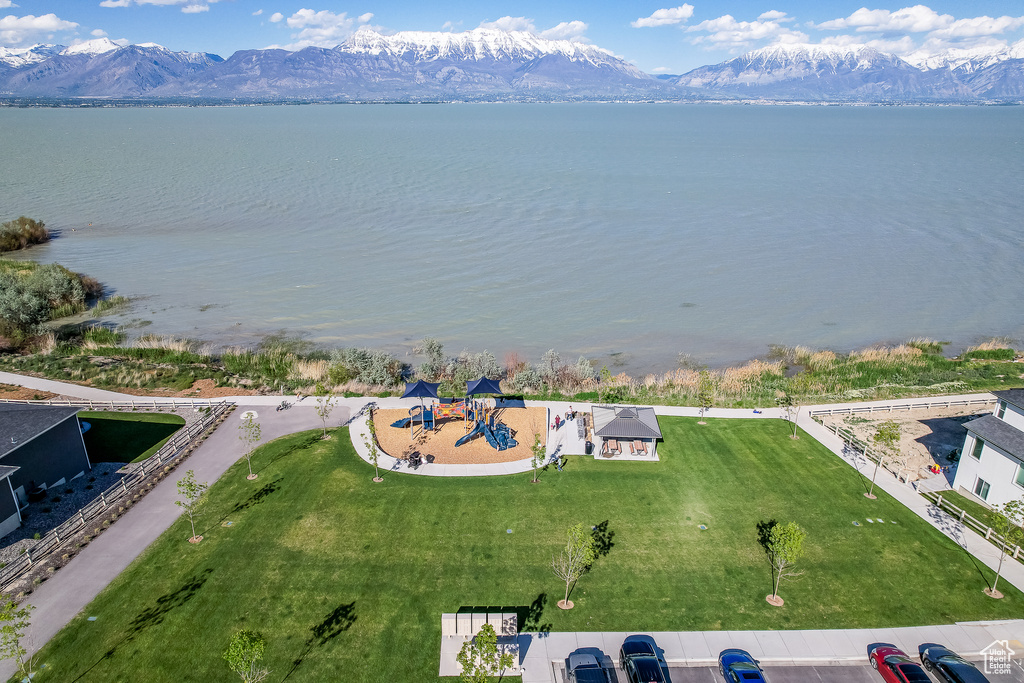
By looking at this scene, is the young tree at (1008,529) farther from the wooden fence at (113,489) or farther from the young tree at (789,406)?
the wooden fence at (113,489)

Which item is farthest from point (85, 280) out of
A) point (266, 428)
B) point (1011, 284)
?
point (1011, 284)

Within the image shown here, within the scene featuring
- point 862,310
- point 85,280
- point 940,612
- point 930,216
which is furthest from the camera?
point 930,216

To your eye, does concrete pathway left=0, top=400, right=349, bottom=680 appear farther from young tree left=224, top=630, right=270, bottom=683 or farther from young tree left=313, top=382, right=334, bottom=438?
young tree left=224, top=630, right=270, bottom=683

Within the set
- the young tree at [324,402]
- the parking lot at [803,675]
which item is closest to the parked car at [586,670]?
the parking lot at [803,675]

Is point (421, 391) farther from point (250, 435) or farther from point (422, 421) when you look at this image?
point (250, 435)

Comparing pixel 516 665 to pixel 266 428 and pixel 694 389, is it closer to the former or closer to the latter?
pixel 266 428

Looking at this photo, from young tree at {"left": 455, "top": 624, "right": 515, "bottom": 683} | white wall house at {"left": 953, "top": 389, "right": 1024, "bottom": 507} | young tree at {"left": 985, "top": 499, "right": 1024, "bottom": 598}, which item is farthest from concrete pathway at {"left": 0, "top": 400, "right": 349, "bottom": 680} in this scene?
white wall house at {"left": 953, "top": 389, "right": 1024, "bottom": 507}
